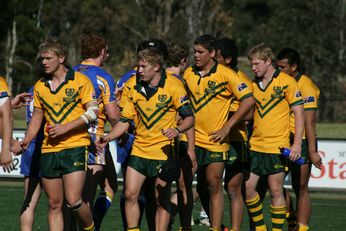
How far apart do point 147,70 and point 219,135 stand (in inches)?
44.7

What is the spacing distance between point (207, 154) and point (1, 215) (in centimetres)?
Answer: 437

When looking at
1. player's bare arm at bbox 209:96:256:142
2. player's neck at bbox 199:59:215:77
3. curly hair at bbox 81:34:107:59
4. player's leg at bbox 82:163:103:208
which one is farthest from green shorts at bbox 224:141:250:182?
curly hair at bbox 81:34:107:59

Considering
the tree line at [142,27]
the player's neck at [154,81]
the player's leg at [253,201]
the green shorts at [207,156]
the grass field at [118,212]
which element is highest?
the tree line at [142,27]

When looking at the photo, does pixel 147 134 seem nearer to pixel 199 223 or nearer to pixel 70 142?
pixel 70 142

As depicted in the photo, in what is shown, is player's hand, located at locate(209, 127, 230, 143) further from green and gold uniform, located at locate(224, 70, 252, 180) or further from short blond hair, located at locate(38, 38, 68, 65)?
short blond hair, located at locate(38, 38, 68, 65)

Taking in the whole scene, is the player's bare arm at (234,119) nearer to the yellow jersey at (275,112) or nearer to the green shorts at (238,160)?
the yellow jersey at (275,112)

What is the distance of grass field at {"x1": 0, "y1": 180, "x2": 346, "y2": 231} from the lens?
1435cm

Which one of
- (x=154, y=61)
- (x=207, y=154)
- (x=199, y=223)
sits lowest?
(x=199, y=223)

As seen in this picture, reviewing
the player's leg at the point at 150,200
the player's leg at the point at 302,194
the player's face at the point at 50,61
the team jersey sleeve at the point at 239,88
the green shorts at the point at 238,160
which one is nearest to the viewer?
the player's face at the point at 50,61

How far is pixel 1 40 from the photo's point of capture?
49750 millimetres

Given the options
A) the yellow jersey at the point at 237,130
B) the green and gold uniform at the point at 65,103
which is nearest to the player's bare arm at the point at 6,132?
the green and gold uniform at the point at 65,103

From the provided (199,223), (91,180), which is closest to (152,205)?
(91,180)

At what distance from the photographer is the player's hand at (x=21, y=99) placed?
11.3 m

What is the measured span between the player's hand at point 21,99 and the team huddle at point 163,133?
0.01 metres
